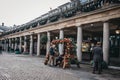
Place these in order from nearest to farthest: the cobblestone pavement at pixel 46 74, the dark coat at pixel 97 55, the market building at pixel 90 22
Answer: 1. the cobblestone pavement at pixel 46 74
2. the dark coat at pixel 97 55
3. the market building at pixel 90 22

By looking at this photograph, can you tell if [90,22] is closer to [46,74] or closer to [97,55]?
[97,55]

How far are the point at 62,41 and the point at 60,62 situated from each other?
188cm

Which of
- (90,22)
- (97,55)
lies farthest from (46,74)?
(90,22)

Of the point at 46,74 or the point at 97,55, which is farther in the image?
the point at 97,55

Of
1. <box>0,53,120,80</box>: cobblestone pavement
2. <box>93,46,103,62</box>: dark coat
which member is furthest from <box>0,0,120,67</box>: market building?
<box>0,53,120,80</box>: cobblestone pavement

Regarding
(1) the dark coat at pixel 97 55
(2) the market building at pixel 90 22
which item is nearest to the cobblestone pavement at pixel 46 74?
(1) the dark coat at pixel 97 55

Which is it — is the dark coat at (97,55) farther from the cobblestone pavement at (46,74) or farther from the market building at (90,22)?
the market building at (90,22)

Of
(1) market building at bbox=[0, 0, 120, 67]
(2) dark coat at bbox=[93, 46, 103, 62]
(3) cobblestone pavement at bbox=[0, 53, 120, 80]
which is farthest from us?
(1) market building at bbox=[0, 0, 120, 67]

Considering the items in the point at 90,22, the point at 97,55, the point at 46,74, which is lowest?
the point at 46,74

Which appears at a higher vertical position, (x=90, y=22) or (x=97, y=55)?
(x=90, y=22)

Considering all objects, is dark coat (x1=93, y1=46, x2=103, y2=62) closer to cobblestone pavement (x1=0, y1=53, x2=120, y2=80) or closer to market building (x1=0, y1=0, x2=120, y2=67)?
cobblestone pavement (x1=0, y1=53, x2=120, y2=80)

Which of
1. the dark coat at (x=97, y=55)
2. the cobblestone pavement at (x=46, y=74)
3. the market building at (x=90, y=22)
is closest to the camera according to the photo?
the cobblestone pavement at (x=46, y=74)

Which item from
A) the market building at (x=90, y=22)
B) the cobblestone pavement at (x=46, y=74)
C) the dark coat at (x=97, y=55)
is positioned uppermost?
the market building at (x=90, y=22)

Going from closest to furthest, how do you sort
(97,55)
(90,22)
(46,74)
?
(46,74) → (97,55) → (90,22)
